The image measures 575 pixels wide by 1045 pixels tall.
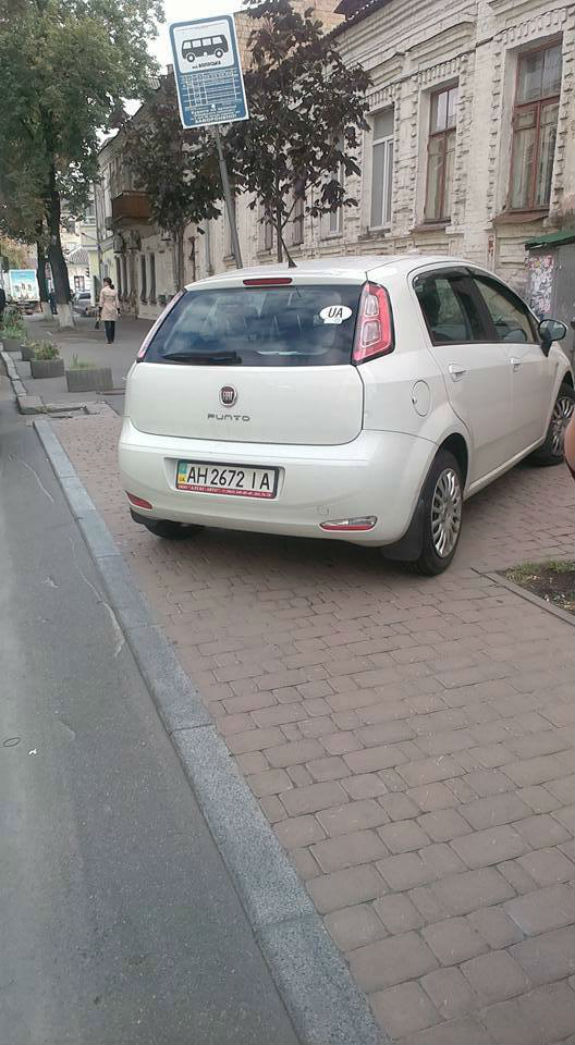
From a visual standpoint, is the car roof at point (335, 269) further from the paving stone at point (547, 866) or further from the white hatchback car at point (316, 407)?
the paving stone at point (547, 866)

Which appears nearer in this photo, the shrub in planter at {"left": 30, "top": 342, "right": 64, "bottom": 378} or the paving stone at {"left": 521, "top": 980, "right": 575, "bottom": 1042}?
the paving stone at {"left": 521, "top": 980, "right": 575, "bottom": 1042}

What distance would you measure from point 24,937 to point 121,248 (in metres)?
44.2

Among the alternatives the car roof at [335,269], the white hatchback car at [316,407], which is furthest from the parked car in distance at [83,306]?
the white hatchback car at [316,407]

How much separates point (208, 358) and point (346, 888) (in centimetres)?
303

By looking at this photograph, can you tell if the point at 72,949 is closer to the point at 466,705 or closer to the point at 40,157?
the point at 466,705

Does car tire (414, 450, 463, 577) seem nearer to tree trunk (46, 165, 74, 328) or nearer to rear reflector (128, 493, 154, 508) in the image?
rear reflector (128, 493, 154, 508)

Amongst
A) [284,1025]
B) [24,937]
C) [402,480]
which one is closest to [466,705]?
[402,480]

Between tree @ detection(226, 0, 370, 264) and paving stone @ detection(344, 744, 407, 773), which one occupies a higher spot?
tree @ detection(226, 0, 370, 264)

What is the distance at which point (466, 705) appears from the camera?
351 centimetres

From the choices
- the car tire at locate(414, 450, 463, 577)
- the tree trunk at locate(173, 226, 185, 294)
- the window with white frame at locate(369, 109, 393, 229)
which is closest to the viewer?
the car tire at locate(414, 450, 463, 577)

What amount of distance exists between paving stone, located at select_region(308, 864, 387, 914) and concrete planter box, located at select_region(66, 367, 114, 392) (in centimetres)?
1196

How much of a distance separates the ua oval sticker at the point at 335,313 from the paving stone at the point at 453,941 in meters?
3.02

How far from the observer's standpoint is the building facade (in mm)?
12375

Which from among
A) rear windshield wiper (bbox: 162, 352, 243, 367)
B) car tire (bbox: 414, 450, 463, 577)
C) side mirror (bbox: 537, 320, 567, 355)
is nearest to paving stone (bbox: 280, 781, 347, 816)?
car tire (bbox: 414, 450, 463, 577)
